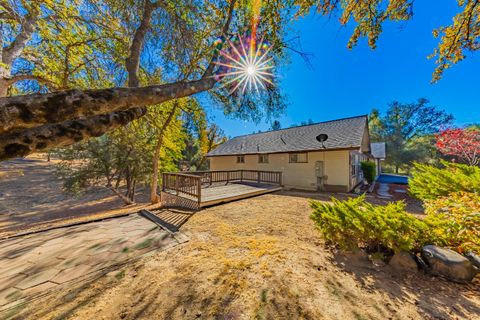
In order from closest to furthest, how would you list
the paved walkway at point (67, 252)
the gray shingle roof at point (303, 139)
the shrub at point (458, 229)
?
the paved walkway at point (67, 252), the shrub at point (458, 229), the gray shingle roof at point (303, 139)

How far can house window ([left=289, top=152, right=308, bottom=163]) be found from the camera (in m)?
12.1

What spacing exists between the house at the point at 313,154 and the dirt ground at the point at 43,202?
30.1 ft

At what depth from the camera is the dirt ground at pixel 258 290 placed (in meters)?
1.93

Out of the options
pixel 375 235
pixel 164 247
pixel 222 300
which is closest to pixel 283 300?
pixel 222 300

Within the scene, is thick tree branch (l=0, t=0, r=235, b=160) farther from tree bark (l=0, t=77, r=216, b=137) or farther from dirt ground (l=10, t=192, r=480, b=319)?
dirt ground (l=10, t=192, r=480, b=319)

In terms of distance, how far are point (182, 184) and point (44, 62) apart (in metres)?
5.80

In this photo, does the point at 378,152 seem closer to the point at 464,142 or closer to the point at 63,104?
the point at 464,142

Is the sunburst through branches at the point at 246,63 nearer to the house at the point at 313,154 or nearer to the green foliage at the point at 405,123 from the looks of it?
the house at the point at 313,154

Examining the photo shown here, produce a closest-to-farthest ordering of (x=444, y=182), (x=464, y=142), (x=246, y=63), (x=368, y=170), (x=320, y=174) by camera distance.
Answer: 1. (x=246, y=63)
2. (x=444, y=182)
3. (x=320, y=174)
4. (x=464, y=142)
5. (x=368, y=170)

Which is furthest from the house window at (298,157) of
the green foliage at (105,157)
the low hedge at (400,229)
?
the low hedge at (400,229)

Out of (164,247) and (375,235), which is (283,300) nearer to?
(375,235)

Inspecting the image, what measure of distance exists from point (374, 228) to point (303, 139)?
433 inches

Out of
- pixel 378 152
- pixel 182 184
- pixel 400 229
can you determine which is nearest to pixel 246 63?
pixel 400 229

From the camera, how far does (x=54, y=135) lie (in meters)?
1.62
